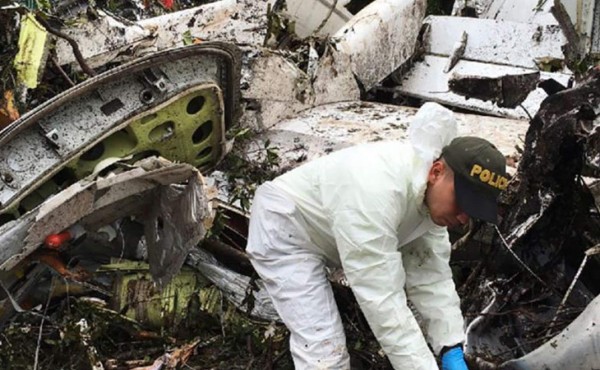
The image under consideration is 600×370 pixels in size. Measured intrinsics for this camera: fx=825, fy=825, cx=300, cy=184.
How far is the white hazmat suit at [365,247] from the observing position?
2691mm

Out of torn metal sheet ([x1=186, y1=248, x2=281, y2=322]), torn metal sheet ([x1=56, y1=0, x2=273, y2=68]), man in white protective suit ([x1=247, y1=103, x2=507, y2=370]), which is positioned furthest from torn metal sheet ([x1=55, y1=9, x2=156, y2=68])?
man in white protective suit ([x1=247, y1=103, x2=507, y2=370])

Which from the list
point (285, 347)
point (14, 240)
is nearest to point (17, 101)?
point (14, 240)

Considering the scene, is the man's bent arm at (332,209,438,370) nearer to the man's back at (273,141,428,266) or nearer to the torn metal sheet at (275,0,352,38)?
the man's back at (273,141,428,266)

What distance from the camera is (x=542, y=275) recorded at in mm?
3268

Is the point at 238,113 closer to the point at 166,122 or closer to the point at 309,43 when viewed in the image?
the point at 166,122

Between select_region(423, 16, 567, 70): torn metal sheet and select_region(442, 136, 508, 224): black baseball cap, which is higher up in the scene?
select_region(442, 136, 508, 224): black baseball cap

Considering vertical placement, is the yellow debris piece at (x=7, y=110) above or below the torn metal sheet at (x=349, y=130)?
above

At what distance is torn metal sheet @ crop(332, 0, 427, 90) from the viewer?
5578mm

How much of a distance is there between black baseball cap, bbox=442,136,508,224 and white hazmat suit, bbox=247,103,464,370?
131 mm

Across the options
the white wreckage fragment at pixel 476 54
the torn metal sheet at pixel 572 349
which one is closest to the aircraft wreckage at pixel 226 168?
the torn metal sheet at pixel 572 349

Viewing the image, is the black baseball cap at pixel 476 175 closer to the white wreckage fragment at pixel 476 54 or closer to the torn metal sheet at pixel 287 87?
the torn metal sheet at pixel 287 87

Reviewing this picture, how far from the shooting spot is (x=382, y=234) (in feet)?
8.77

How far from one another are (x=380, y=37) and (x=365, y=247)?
337cm

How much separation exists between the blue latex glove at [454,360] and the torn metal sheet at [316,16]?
370 centimetres
